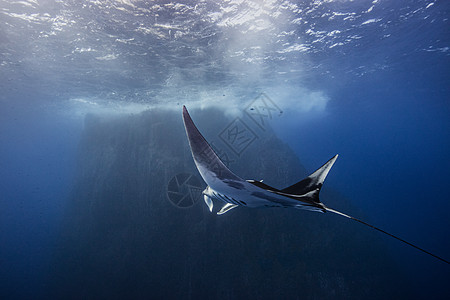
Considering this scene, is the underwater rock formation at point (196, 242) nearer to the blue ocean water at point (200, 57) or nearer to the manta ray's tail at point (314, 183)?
the blue ocean water at point (200, 57)

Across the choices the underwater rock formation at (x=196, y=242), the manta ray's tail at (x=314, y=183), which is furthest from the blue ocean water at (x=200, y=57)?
the manta ray's tail at (x=314, y=183)

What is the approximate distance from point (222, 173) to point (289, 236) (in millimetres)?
10217

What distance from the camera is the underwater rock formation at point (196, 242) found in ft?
33.9

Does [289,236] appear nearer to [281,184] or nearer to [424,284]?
[281,184]

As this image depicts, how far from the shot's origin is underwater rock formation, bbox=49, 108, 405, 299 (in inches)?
406

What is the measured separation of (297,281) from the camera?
10.0 meters

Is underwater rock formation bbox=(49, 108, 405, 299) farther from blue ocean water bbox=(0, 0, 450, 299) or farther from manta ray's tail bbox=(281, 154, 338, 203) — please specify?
manta ray's tail bbox=(281, 154, 338, 203)

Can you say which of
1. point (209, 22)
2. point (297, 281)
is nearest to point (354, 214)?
point (297, 281)

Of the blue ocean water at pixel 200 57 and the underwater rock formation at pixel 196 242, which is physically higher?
the blue ocean water at pixel 200 57

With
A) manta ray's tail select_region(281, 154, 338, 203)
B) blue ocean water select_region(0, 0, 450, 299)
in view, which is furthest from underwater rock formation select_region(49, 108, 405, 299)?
manta ray's tail select_region(281, 154, 338, 203)

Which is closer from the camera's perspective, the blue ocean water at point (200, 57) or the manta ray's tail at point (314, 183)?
the manta ray's tail at point (314, 183)

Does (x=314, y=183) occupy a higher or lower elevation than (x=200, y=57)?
lower

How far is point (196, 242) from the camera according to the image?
11.4 meters

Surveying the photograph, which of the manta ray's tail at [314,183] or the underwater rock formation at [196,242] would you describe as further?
the underwater rock formation at [196,242]
